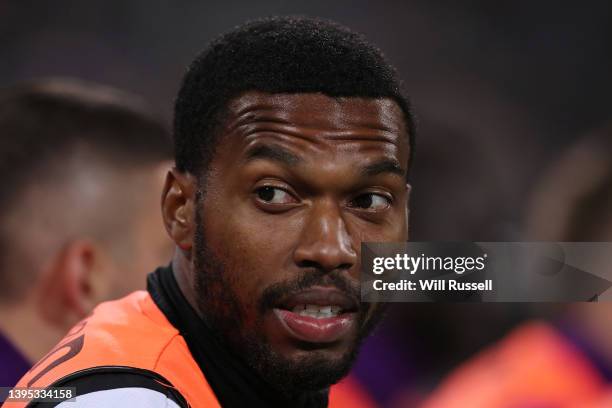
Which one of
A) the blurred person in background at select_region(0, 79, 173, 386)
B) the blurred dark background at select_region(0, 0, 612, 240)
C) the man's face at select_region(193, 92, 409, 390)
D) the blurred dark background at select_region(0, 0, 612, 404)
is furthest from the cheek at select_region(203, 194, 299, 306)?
the blurred dark background at select_region(0, 0, 612, 240)

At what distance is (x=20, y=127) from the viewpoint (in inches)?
120

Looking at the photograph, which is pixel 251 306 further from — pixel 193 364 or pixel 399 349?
pixel 399 349

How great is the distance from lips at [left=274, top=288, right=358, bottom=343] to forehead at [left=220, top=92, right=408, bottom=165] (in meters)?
0.33

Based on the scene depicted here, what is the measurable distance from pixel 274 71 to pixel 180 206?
1.41 ft

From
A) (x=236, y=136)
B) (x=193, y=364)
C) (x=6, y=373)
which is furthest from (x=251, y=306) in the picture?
(x=6, y=373)

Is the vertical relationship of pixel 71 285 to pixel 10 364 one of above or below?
above

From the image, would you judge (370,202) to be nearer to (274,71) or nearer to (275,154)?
(275,154)

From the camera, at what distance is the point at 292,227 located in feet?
5.97

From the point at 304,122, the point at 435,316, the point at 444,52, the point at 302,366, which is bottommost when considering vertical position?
the point at 302,366

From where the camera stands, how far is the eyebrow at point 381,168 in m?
1.89

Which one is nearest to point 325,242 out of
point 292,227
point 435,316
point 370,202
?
point 292,227

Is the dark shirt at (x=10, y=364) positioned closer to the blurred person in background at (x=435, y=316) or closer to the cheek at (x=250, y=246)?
the cheek at (x=250, y=246)

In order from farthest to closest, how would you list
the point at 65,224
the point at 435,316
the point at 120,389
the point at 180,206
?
the point at 435,316, the point at 65,224, the point at 180,206, the point at 120,389

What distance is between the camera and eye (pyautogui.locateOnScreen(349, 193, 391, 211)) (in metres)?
1.91
